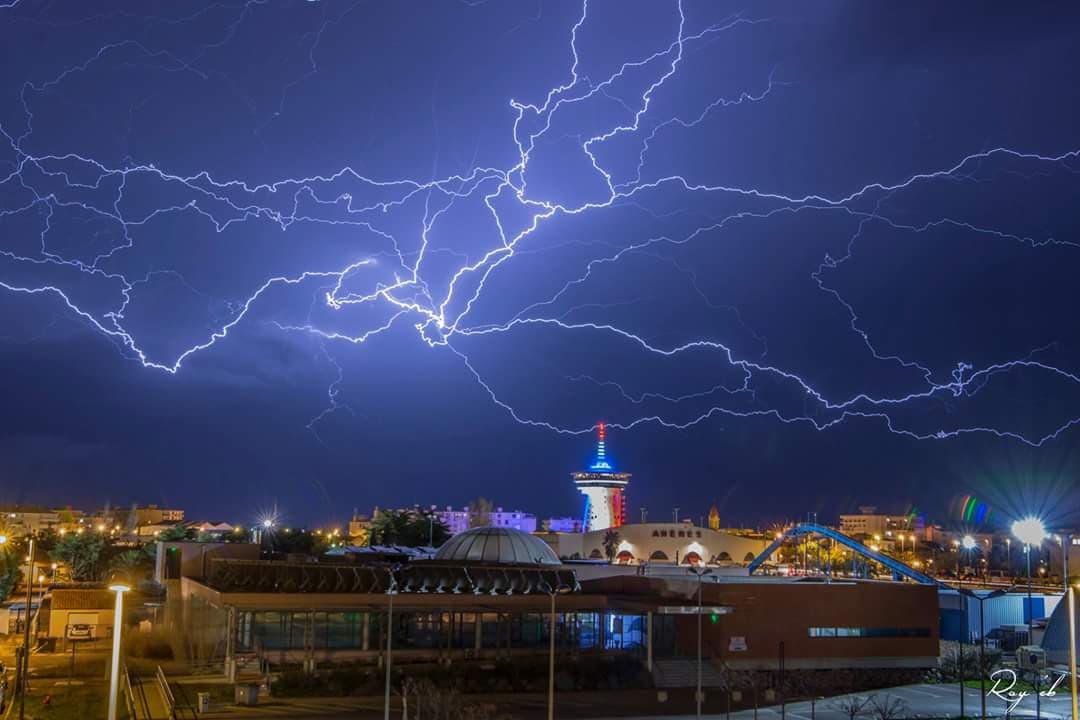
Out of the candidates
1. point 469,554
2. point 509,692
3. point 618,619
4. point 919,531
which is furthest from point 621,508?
point 509,692

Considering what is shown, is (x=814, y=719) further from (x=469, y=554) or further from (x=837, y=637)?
(x=469, y=554)

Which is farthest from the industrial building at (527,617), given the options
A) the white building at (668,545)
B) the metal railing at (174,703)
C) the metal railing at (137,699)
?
the white building at (668,545)

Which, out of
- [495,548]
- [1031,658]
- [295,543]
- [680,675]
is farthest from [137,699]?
[295,543]

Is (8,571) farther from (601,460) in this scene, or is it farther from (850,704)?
(601,460)

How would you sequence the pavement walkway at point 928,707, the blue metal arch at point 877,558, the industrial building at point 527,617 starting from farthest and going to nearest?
the blue metal arch at point 877,558
the industrial building at point 527,617
the pavement walkway at point 928,707

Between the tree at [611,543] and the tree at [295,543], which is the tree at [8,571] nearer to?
the tree at [295,543]

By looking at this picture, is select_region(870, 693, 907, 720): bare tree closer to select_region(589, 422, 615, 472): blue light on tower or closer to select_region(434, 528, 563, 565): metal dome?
select_region(434, 528, 563, 565): metal dome
